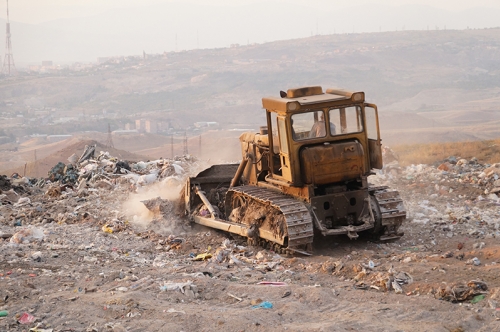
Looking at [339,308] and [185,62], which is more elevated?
[185,62]

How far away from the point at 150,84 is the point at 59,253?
300ft

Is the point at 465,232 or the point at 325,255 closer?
the point at 325,255

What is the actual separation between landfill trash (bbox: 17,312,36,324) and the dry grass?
13814mm

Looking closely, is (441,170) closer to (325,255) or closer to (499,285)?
(325,255)

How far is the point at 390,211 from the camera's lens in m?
11.1

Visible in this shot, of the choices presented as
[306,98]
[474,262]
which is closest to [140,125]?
[306,98]

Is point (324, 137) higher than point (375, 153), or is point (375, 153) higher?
point (324, 137)

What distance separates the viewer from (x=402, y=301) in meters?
7.61

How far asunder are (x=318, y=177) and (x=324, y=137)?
1.97 feet

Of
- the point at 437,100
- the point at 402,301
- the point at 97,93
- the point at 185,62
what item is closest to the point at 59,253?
the point at 402,301

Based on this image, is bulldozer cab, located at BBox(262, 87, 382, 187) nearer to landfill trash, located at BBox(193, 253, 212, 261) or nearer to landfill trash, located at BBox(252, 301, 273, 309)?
landfill trash, located at BBox(193, 253, 212, 261)

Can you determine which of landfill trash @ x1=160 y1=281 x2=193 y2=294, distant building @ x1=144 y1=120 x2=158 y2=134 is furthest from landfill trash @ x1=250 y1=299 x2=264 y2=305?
distant building @ x1=144 y1=120 x2=158 y2=134

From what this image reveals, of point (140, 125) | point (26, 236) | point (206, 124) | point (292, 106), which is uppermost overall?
point (292, 106)

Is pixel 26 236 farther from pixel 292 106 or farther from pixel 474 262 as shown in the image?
pixel 474 262
